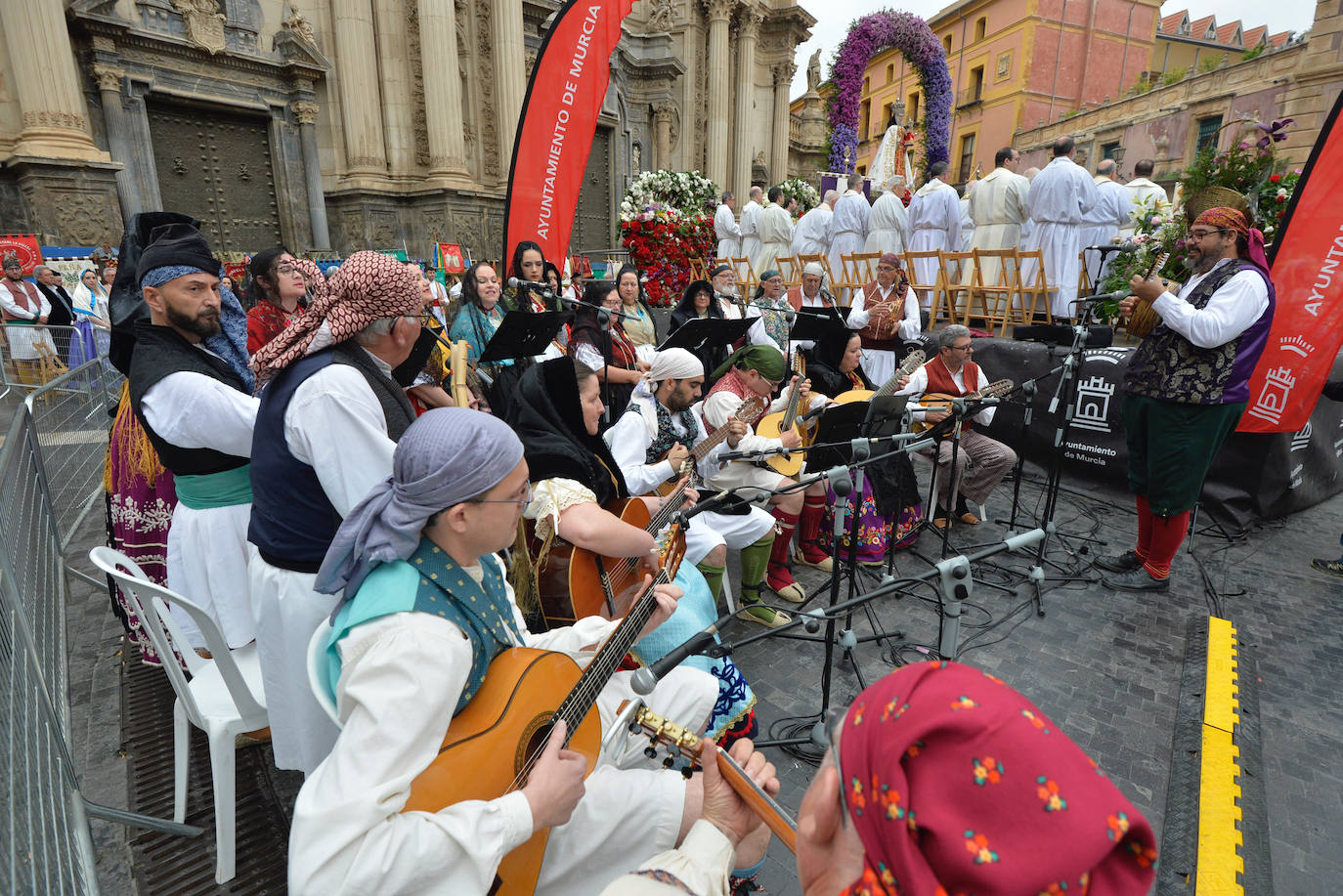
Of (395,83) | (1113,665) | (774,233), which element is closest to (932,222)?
(774,233)

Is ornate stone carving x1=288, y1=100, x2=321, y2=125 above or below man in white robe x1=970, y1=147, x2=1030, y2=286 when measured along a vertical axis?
above

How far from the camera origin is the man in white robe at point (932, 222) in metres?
9.73

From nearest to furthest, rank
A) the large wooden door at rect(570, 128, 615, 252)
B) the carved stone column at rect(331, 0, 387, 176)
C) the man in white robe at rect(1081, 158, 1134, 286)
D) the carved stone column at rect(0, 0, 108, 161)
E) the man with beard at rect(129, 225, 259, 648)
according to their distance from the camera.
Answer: the man with beard at rect(129, 225, 259, 648) < the man in white robe at rect(1081, 158, 1134, 286) < the carved stone column at rect(0, 0, 108, 161) < the carved stone column at rect(331, 0, 387, 176) < the large wooden door at rect(570, 128, 615, 252)

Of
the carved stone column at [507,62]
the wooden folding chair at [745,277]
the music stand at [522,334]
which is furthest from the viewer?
the carved stone column at [507,62]

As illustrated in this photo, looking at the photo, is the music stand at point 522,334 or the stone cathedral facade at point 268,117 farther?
the stone cathedral facade at point 268,117

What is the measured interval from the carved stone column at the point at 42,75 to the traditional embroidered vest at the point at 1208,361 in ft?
45.7

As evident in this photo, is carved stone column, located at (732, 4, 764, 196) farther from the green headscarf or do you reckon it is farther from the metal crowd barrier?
the metal crowd barrier

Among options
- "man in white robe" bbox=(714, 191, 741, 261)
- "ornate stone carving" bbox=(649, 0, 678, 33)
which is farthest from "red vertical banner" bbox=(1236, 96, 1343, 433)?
"ornate stone carving" bbox=(649, 0, 678, 33)

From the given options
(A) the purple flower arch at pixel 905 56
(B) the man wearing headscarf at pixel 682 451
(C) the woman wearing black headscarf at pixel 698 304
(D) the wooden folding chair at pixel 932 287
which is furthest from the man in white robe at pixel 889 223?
(B) the man wearing headscarf at pixel 682 451

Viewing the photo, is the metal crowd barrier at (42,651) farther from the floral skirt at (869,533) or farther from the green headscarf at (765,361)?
the floral skirt at (869,533)

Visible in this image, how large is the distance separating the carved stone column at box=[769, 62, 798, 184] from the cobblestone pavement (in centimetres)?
2391

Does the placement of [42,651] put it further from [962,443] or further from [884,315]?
[884,315]

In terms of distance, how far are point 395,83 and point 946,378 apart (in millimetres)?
14174

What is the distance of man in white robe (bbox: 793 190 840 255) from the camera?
12.4 m
